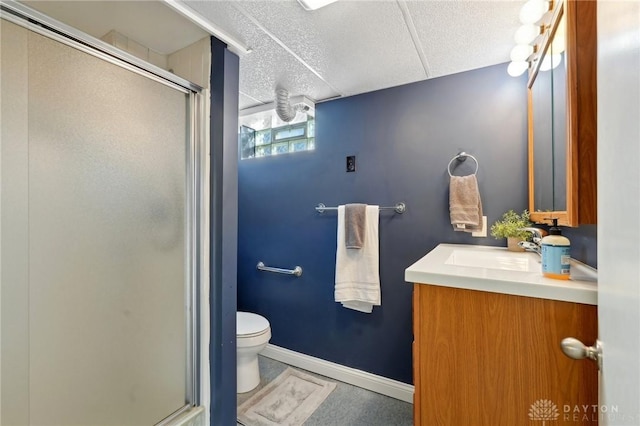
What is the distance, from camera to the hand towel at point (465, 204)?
4.96ft

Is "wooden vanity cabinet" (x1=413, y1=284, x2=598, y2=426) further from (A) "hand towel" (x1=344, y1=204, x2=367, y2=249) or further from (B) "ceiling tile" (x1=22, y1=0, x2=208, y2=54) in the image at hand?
(B) "ceiling tile" (x1=22, y1=0, x2=208, y2=54)

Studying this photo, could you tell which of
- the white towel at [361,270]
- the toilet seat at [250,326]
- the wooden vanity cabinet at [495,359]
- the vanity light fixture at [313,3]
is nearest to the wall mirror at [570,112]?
the wooden vanity cabinet at [495,359]

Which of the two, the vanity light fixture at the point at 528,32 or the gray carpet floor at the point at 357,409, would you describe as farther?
the gray carpet floor at the point at 357,409

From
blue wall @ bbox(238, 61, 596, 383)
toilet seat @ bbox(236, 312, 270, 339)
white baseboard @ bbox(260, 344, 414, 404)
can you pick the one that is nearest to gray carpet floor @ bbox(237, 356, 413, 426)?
white baseboard @ bbox(260, 344, 414, 404)

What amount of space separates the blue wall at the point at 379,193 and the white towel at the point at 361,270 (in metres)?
0.08

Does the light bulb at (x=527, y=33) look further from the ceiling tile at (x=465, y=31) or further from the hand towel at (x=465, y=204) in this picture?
the hand towel at (x=465, y=204)

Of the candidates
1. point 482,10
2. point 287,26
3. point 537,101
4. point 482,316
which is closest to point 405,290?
point 482,316

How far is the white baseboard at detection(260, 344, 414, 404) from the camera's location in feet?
5.71

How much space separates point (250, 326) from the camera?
1833 mm

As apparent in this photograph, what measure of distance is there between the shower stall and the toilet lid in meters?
0.45

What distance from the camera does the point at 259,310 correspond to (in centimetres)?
233

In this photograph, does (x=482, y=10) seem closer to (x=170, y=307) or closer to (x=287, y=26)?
(x=287, y=26)

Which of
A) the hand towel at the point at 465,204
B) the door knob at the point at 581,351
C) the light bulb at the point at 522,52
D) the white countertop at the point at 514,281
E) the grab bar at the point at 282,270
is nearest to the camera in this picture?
the door knob at the point at 581,351

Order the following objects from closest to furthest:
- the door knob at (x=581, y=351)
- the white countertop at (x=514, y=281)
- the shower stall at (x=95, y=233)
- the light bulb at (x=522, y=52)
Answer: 1. the door knob at (x=581, y=351)
2. the white countertop at (x=514, y=281)
3. the shower stall at (x=95, y=233)
4. the light bulb at (x=522, y=52)
